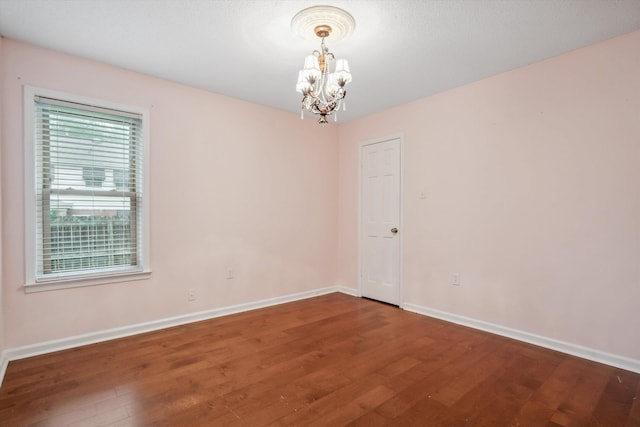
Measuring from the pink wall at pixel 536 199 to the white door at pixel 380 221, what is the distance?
181 millimetres

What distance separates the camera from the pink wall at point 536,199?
256 centimetres

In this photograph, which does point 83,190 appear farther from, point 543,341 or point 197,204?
point 543,341

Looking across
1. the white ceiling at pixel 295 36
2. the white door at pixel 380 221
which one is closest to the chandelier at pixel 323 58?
the white ceiling at pixel 295 36

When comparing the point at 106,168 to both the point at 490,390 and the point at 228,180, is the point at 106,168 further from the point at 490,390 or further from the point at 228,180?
the point at 490,390

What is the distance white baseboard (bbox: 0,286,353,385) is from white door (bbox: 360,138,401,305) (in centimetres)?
107

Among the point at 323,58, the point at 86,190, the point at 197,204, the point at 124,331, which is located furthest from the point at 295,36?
the point at 124,331

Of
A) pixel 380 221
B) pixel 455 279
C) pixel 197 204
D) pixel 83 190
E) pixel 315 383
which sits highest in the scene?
pixel 83 190

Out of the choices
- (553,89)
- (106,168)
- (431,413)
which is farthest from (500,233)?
(106,168)

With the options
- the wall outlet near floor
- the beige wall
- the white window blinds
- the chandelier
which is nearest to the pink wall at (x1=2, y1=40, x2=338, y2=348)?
the beige wall

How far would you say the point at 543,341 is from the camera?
2941 mm

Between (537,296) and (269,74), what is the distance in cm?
328

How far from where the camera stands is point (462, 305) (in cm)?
354

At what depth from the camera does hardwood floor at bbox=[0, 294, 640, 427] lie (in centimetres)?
193

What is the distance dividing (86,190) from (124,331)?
1.37 meters
